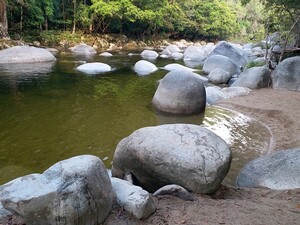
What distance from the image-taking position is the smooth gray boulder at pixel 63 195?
10.1 feet

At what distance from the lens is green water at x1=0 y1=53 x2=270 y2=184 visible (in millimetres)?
6332

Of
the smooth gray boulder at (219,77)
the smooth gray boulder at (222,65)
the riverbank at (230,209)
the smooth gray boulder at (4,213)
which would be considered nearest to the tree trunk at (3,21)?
the smooth gray boulder at (222,65)

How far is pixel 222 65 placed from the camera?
56.6 feet

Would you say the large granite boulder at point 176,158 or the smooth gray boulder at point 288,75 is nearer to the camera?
the large granite boulder at point 176,158

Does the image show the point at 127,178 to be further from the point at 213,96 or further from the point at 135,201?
the point at 213,96

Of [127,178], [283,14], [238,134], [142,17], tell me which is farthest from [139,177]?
[142,17]

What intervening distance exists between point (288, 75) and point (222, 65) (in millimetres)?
5290

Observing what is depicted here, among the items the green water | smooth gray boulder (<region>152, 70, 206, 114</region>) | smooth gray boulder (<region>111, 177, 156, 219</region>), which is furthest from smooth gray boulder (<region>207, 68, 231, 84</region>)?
smooth gray boulder (<region>111, 177, 156, 219</region>)

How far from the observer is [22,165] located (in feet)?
18.9

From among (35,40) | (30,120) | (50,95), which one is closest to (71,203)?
(30,120)

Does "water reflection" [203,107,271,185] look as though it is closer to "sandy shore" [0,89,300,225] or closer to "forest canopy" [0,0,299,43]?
"sandy shore" [0,89,300,225]

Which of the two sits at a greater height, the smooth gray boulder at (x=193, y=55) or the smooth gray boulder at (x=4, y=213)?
the smooth gray boulder at (x=4, y=213)

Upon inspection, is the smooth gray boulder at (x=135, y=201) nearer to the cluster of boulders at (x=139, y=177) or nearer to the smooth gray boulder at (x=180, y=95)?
the cluster of boulders at (x=139, y=177)

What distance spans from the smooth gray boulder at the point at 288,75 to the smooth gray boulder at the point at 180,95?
4411 mm
